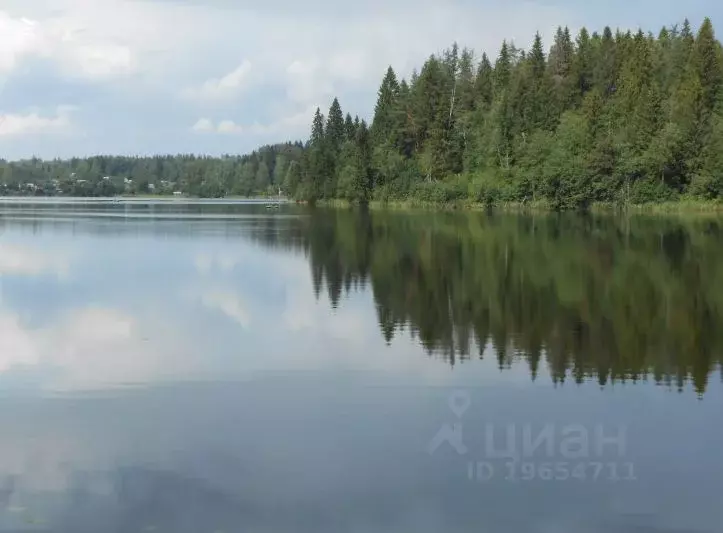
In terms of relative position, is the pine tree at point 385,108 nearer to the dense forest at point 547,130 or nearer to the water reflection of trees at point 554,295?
the dense forest at point 547,130

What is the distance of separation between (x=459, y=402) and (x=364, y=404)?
1.51 meters

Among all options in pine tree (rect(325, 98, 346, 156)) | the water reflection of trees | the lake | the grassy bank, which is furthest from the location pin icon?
pine tree (rect(325, 98, 346, 156))

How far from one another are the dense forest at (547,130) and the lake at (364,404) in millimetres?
63928

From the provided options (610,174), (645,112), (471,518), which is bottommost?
(471,518)

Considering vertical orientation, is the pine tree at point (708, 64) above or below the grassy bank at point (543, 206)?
above

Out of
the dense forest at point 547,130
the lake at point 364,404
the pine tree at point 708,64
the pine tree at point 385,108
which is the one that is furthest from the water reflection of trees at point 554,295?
the pine tree at point 385,108

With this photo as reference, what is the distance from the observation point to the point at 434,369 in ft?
51.0

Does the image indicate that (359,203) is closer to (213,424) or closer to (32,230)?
(32,230)

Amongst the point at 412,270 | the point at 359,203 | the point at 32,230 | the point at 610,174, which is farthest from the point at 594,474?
the point at 359,203

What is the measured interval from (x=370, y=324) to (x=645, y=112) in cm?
7889

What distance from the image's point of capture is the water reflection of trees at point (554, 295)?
1680cm

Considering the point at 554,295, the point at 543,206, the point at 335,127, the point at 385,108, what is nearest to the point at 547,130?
the point at 543,206

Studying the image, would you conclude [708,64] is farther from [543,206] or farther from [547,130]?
[543,206]

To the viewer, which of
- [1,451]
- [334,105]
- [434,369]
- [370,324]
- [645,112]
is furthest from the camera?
[334,105]
